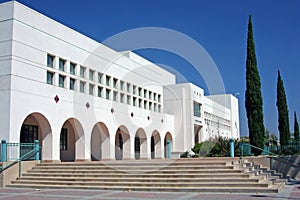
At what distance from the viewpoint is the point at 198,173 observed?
1444 cm

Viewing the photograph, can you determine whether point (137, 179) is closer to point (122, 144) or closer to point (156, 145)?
point (122, 144)

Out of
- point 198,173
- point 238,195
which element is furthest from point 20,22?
point 238,195

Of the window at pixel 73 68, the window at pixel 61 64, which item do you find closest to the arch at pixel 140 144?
the window at pixel 73 68

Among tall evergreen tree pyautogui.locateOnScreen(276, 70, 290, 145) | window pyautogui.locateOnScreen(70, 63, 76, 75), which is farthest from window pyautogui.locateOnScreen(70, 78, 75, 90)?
tall evergreen tree pyautogui.locateOnScreen(276, 70, 290, 145)

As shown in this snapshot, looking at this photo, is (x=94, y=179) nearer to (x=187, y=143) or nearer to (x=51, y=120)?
(x=51, y=120)

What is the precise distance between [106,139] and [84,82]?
468cm

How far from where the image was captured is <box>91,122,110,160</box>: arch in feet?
87.7

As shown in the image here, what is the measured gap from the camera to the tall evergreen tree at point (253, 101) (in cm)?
2236

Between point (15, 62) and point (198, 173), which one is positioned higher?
point (15, 62)

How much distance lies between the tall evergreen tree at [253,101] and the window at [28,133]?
13403mm

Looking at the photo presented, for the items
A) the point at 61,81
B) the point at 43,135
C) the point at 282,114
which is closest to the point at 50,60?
the point at 61,81

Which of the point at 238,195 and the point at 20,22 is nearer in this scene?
the point at 238,195

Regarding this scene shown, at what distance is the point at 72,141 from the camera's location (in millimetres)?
26250

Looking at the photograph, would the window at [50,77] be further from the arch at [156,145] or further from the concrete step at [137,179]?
the arch at [156,145]
